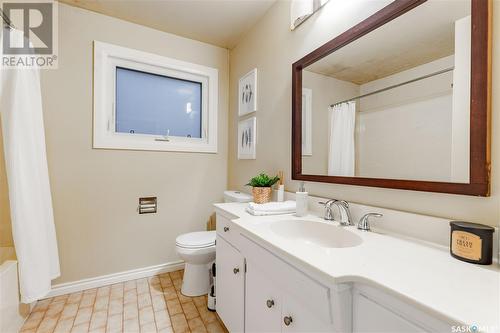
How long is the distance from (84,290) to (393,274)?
2334mm

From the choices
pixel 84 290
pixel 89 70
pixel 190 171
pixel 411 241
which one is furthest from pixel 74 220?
pixel 411 241

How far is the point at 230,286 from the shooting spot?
1304 millimetres

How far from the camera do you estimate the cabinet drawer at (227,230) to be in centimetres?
125

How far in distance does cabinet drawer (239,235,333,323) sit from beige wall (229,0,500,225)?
56cm

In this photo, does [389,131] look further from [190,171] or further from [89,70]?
[89,70]

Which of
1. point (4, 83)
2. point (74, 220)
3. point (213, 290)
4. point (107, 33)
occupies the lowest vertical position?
point (213, 290)

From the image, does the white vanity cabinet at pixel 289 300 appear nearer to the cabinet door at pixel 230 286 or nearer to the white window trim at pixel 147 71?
the cabinet door at pixel 230 286

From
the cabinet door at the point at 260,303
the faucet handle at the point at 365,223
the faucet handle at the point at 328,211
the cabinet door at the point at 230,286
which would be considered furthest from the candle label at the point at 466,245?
the cabinet door at the point at 230,286

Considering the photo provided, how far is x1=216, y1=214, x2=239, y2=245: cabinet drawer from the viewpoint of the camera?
1.25m

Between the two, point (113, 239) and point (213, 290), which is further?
point (113, 239)

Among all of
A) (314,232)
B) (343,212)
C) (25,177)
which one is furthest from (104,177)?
(343,212)

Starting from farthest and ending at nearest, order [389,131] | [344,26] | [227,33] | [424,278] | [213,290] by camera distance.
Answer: [227,33] < [213,290] < [344,26] < [389,131] < [424,278]

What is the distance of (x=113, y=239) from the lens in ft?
6.59

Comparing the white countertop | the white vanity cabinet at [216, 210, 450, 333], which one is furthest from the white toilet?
the white countertop
